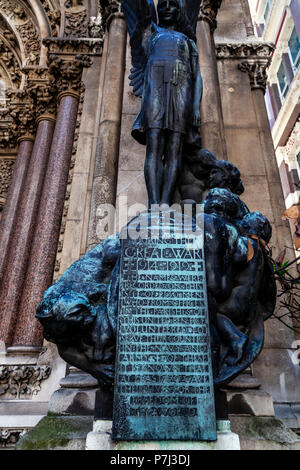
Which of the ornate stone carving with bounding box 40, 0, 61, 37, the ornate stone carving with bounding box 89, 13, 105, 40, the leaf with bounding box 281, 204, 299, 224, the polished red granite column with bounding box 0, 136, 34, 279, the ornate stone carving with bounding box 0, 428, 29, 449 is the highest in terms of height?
the ornate stone carving with bounding box 40, 0, 61, 37

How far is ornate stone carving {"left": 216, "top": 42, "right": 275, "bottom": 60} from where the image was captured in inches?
293

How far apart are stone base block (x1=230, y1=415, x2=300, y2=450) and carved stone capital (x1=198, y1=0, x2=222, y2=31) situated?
7059mm

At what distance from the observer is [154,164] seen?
4145mm

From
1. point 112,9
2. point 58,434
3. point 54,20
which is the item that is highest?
point 54,20

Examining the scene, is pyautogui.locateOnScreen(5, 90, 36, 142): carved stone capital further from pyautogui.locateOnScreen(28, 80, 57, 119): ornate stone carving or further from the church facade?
pyautogui.locateOnScreen(28, 80, 57, 119): ornate stone carving

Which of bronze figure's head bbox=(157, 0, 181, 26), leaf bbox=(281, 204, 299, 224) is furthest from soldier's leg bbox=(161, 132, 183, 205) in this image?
bronze figure's head bbox=(157, 0, 181, 26)

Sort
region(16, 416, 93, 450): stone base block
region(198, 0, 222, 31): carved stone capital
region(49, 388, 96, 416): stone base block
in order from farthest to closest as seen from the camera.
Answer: region(198, 0, 222, 31): carved stone capital
region(49, 388, 96, 416): stone base block
region(16, 416, 93, 450): stone base block

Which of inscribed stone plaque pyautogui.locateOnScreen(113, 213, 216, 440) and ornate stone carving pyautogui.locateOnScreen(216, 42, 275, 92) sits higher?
ornate stone carving pyautogui.locateOnScreen(216, 42, 275, 92)

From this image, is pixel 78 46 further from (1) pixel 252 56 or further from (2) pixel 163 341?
(2) pixel 163 341

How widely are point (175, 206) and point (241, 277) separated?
1.45 m

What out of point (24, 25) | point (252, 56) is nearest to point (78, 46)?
point (252, 56)

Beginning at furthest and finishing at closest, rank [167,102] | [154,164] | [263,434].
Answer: [167,102] → [154,164] → [263,434]

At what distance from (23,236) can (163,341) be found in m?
5.34
